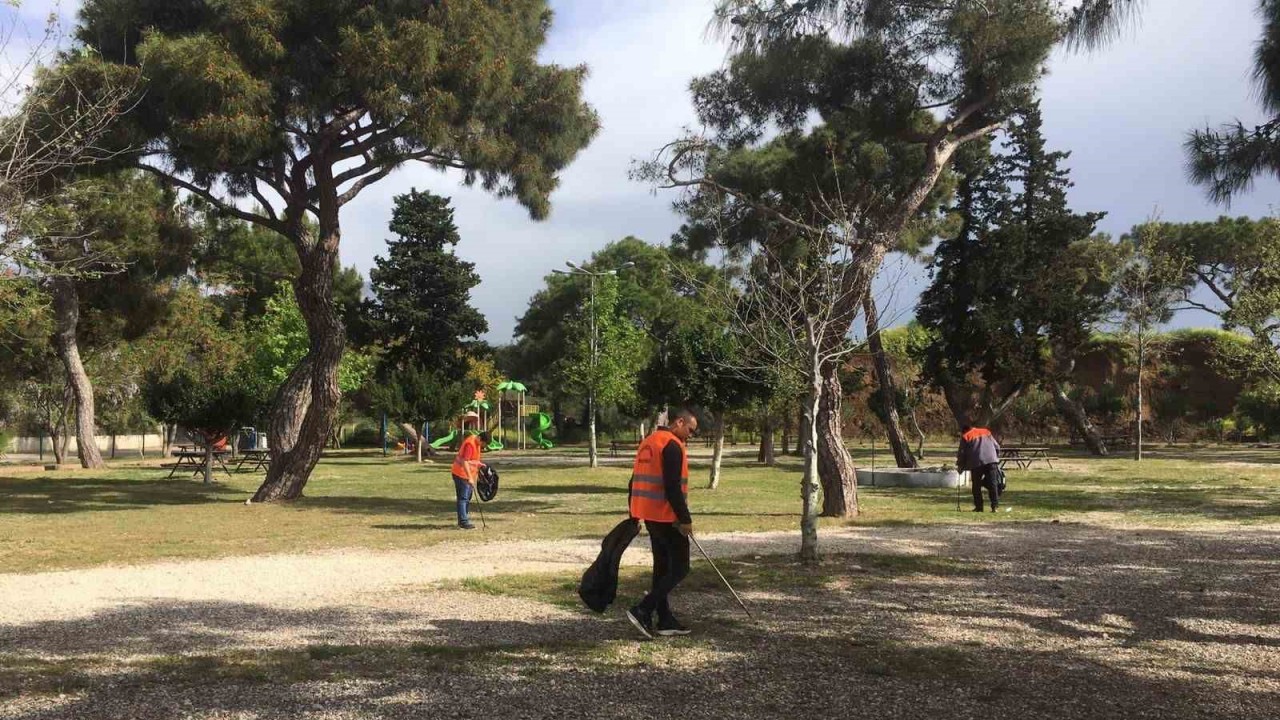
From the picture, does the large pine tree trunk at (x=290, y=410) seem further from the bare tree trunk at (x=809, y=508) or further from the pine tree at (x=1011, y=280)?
the pine tree at (x=1011, y=280)

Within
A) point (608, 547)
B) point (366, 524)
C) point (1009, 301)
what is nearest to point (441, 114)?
point (366, 524)

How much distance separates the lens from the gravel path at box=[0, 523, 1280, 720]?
537 centimetres

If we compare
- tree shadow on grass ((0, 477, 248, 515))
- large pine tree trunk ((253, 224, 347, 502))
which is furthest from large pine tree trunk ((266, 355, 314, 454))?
tree shadow on grass ((0, 477, 248, 515))

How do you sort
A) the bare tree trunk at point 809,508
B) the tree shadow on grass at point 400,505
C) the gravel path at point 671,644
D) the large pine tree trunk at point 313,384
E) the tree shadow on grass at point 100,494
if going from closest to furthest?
the gravel path at point 671,644, the bare tree trunk at point 809,508, the tree shadow on grass at point 400,505, the tree shadow on grass at point 100,494, the large pine tree trunk at point 313,384

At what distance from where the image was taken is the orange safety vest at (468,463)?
47.1ft

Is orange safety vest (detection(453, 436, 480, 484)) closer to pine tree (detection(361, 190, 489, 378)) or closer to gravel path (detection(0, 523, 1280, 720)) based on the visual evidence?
gravel path (detection(0, 523, 1280, 720))

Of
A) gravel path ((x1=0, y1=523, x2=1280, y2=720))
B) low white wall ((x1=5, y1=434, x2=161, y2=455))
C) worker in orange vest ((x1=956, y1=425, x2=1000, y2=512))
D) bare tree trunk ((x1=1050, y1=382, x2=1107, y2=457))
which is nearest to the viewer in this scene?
gravel path ((x1=0, y1=523, x2=1280, y2=720))

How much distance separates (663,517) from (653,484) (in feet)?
0.76

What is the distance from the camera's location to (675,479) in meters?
7.02

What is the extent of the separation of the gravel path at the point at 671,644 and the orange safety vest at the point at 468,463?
3.62m

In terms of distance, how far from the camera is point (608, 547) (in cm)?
745

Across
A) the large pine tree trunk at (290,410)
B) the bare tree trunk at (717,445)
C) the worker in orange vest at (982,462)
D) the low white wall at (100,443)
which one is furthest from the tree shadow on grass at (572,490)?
the low white wall at (100,443)

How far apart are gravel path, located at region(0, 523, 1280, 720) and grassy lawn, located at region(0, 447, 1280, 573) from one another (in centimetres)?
247

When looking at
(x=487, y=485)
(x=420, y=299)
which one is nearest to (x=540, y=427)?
(x=420, y=299)
